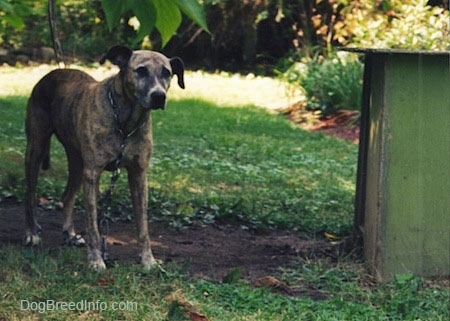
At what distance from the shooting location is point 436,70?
22.2 feet

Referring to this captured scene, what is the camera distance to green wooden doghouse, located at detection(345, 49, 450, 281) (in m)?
6.70

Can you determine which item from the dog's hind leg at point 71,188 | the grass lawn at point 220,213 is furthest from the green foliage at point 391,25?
the dog's hind leg at point 71,188

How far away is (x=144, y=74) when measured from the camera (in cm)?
633

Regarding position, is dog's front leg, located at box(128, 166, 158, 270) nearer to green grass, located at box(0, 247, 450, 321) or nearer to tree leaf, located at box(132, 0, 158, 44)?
green grass, located at box(0, 247, 450, 321)

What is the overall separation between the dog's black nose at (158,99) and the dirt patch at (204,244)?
1.09 metres

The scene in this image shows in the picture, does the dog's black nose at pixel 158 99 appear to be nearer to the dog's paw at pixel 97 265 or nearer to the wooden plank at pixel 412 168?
the dog's paw at pixel 97 265

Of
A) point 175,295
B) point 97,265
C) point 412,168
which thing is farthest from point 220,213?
point 175,295

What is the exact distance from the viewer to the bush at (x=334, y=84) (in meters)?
16.8

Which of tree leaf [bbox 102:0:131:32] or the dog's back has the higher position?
tree leaf [bbox 102:0:131:32]

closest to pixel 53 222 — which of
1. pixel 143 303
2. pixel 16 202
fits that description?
pixel 16 202

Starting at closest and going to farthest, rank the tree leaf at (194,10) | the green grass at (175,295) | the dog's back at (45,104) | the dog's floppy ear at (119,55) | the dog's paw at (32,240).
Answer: the tree leaf at (194,10)
the green grass at (175,295)
the dog's floppy ear at (119,55)
the dog's paw at (32,240)
the dog's back at (45,104)

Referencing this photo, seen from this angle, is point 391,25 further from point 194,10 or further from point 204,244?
point 194,10

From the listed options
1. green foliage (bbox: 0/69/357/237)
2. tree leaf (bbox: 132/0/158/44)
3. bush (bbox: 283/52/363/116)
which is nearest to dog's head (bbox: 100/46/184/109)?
tree leaf (bbox: 132/0/158/44)

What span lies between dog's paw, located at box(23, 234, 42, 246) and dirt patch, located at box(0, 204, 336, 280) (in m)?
0.05
